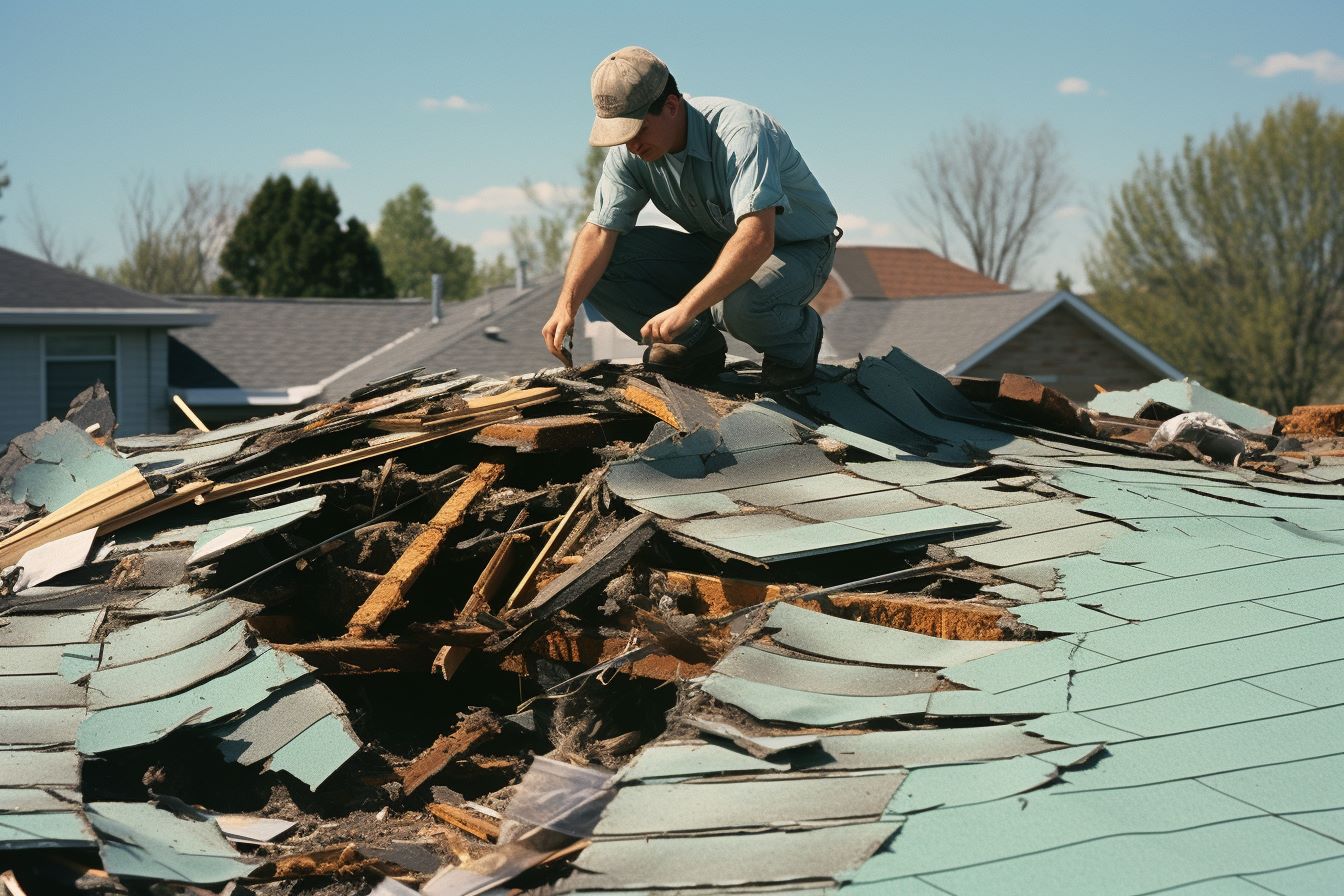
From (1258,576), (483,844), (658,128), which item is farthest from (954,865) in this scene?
(658,128)

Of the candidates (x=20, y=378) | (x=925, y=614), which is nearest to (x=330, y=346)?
(x=20, y=378)

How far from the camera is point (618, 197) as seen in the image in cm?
475

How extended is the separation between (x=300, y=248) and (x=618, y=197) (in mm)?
31558

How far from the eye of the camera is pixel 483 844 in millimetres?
3102

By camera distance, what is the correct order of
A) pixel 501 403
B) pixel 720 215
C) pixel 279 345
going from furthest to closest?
pixel 279 345, pixel 720 215, pixel 501 403

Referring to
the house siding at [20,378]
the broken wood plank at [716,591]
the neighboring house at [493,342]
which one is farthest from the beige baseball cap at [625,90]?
the house siding at [20,378]

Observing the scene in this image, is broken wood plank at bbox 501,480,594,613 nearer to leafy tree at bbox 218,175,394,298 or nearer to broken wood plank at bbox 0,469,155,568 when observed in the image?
broken wood plank at bbox 0,469,155,568

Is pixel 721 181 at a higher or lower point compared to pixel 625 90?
lower

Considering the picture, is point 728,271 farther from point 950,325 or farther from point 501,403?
point 950,325

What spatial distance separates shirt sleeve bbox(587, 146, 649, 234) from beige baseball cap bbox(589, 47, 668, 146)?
0.39 metres

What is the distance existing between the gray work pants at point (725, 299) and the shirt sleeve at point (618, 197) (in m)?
0.13

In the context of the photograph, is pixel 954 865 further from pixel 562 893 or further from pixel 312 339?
pixel 312 339

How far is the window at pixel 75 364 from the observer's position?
17.1 m

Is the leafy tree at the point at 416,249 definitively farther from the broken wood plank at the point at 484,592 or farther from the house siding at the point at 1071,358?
the broken wood plank at the point at 484,592
